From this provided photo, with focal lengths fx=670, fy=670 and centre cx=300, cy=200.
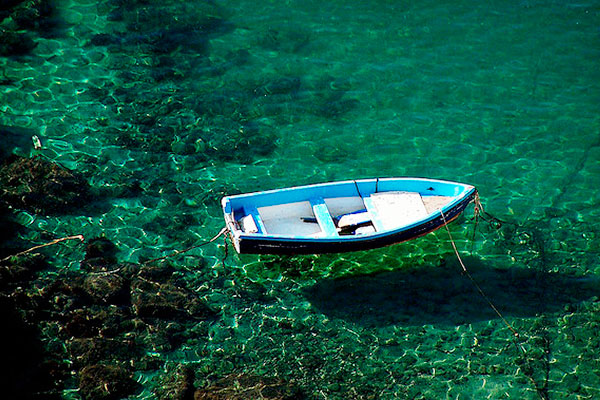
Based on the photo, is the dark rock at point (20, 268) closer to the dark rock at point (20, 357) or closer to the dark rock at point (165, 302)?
the dark rock at point (20, 357)

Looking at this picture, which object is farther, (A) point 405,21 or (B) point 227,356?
(A) point 405,21

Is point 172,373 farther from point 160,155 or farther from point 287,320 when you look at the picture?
point 160,155

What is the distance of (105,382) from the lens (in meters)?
12.9

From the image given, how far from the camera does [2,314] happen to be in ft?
46.0

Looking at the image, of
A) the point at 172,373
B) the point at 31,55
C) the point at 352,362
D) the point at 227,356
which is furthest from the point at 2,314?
the point at 31,55

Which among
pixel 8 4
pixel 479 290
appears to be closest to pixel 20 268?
pixel 479 290

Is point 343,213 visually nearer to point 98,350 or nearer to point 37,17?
point 98,350

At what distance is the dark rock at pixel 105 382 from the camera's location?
504 inches

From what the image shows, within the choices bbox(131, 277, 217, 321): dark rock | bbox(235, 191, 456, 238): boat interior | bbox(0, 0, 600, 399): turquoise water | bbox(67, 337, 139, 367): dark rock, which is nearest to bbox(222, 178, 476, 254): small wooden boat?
bbox(235, 191, 456, 238): boat interior

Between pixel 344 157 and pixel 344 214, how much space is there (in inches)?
134

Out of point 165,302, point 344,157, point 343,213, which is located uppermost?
point 343,213

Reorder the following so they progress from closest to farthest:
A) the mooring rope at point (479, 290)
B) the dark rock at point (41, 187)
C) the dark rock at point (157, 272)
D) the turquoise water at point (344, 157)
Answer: the turquoise water at point (344, 157) < the mooring rope at point (479, 290) < the dark rock at point (157, 272) < the dark rock at point (41, 187)

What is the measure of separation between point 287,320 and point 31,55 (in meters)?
13.7

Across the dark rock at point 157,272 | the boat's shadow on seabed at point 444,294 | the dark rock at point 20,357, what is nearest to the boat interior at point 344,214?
the boat's shadow on seabed at point 444,294
